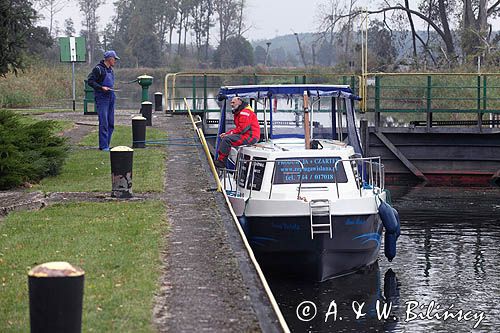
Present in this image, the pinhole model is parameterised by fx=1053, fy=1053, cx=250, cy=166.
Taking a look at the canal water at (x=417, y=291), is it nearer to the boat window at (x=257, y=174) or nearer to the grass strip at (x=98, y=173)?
the boat window at (x=257, y=174)

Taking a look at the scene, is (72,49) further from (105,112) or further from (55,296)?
(55,296)

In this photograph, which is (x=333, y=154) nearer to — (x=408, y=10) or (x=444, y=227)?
(x=444, y=227)

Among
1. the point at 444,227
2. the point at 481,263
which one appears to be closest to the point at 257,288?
the point at 481,263

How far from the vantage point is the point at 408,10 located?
6172 cm

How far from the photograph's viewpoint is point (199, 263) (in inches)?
427

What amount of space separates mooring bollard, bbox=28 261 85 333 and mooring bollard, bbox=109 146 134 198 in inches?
308

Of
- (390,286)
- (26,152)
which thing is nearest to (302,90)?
(390,286)

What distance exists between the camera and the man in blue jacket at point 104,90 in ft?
67.4

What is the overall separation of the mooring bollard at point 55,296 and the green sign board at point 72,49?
29.1 m

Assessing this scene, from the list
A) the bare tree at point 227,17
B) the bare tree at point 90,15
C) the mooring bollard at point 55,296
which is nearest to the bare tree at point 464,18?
the mooring bollard at point 55,296

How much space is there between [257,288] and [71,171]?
29.5 feet

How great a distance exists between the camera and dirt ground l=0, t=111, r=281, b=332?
8.77 m

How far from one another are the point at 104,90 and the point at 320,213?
700 cm

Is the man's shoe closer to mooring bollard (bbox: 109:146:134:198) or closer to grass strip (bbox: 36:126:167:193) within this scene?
grass strip (bbox: 36:126:167:193)
